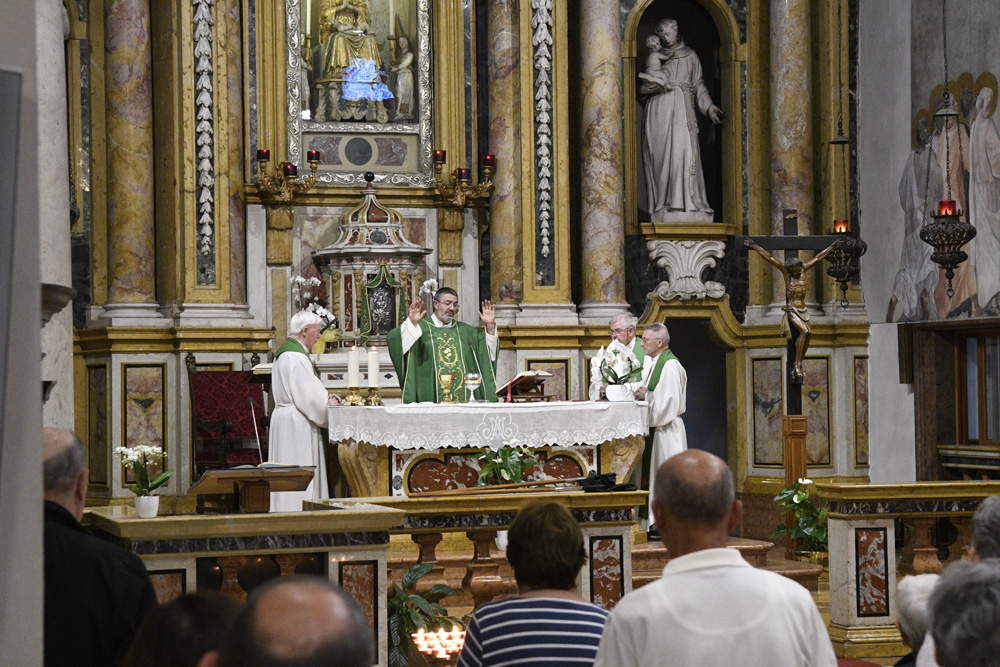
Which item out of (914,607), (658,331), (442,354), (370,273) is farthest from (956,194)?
(914,607)

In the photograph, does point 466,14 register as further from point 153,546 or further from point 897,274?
point 153,546

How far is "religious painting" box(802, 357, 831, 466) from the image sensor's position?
1248 centimetres

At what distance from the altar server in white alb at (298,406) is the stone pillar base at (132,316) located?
2.32 meters

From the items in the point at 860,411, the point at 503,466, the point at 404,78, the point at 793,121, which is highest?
the point at 404,78

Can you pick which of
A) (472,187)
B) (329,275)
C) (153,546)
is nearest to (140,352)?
(329,275)

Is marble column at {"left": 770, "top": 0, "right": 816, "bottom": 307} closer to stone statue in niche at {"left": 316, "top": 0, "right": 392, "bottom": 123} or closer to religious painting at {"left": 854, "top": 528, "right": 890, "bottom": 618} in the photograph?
stone statue in niche at {"left": 316, "top": 0, "right": 392, "bottom": 123}

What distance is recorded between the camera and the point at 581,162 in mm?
12594

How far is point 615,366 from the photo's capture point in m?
10.5

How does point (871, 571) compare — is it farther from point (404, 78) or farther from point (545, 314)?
point (404, 78)

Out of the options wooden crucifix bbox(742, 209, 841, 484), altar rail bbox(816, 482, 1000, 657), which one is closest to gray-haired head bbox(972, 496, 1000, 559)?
altar rail bbox(816, 482, 1000, 657)

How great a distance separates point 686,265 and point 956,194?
2.53 meters

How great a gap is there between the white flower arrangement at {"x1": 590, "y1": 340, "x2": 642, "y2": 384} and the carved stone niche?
2036 millimetres

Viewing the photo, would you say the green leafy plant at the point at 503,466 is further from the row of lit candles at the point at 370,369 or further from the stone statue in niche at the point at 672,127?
the stone statue in niche at the point at 672,127

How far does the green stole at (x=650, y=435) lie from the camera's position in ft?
34.1
